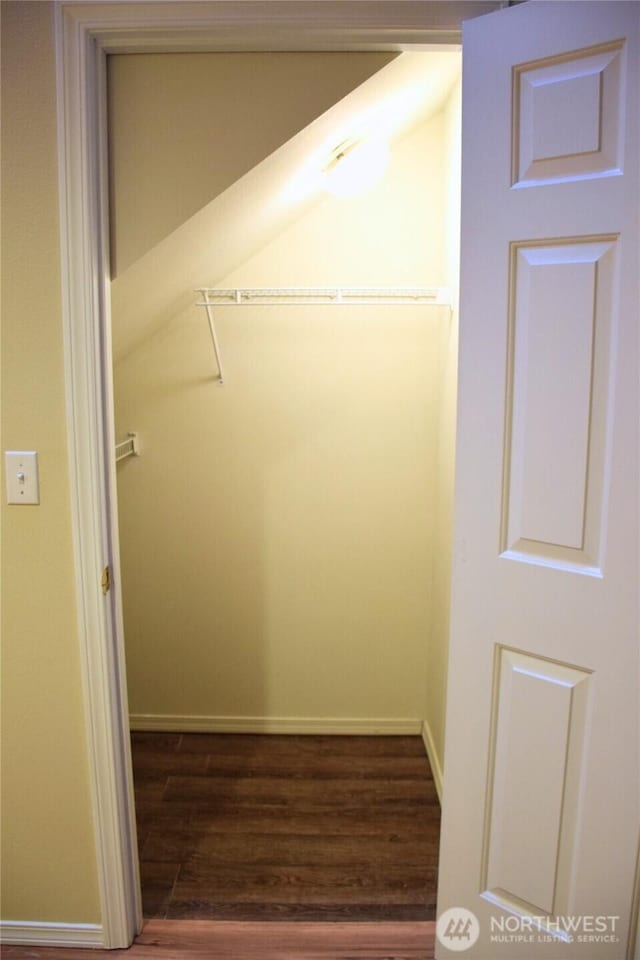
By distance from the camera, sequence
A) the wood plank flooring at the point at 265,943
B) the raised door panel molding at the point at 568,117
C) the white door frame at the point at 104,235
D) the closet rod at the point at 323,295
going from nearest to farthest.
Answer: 1. the raised door panel molding at the point at 568,117
2. the white door frame at the point at 104,235
3. the wood plank flooring at the point at 265,943
4. the closet rod at the point at 323,295

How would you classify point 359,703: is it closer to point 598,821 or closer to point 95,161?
point 598,821

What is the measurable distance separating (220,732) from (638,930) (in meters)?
1.64

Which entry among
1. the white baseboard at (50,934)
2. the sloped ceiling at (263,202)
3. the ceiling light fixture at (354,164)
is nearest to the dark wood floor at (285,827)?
the white baseboard at (50,934)

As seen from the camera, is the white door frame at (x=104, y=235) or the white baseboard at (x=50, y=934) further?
the white baseboard at (x=50, y=934)

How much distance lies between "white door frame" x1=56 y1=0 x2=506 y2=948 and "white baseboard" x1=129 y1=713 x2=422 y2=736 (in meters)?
0.99

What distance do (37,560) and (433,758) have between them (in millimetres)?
1588

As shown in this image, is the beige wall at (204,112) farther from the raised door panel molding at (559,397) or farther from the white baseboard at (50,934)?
the white baseboard at (50,934)

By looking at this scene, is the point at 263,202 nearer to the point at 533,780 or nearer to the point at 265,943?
the point at 533,780

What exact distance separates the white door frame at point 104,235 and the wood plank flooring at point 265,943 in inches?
3.3

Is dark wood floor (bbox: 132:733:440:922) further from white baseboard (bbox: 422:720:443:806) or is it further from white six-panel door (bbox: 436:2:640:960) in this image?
white six-panel door (bbox: 436:2:640:960)

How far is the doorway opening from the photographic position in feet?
6.76

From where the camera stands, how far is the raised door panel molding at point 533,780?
124 centimetres

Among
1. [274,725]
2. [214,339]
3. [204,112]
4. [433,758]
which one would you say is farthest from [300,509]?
[204,112]

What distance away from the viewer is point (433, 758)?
7.47 feet
